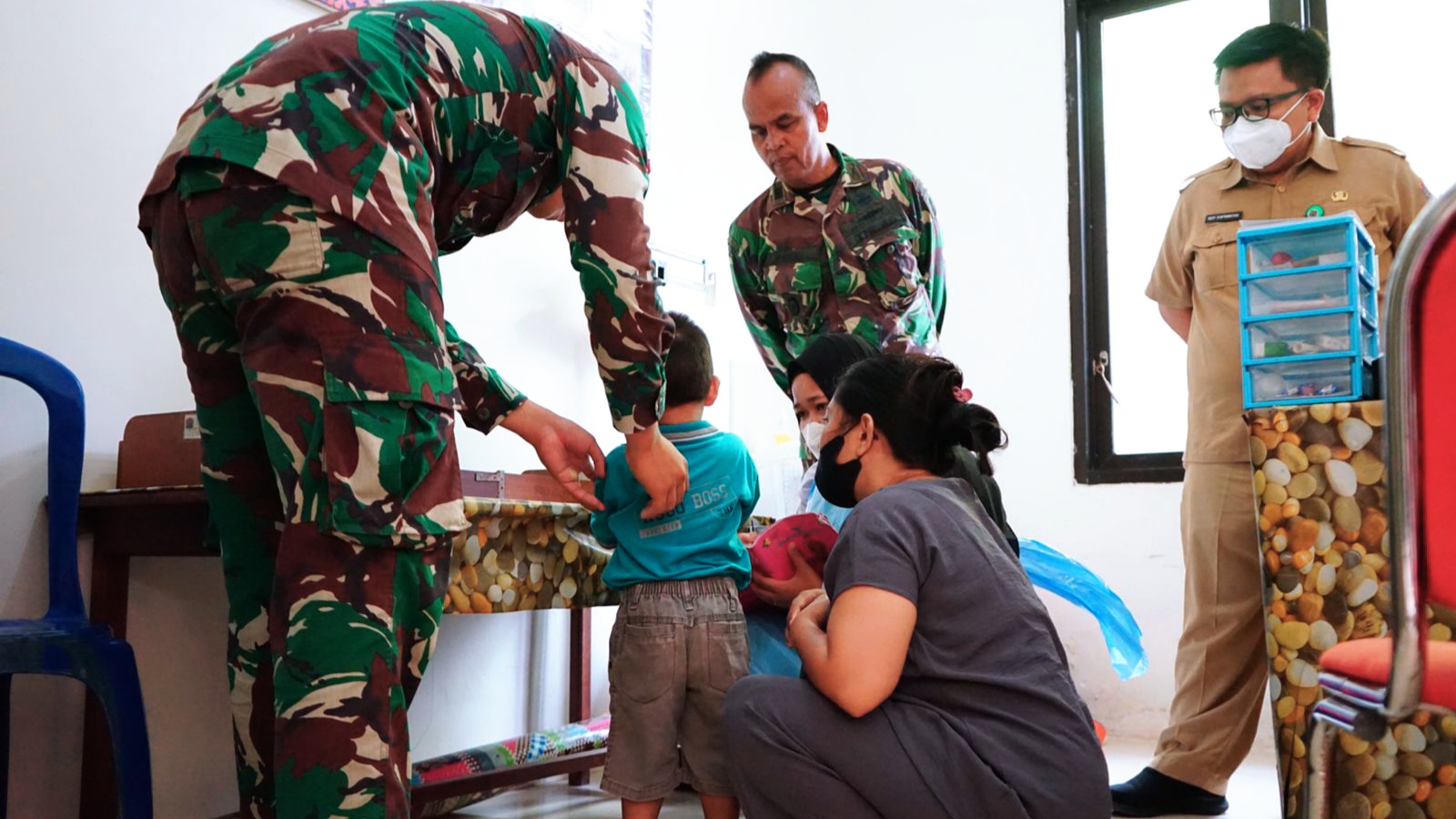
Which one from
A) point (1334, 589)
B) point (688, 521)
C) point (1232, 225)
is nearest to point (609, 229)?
point (688, 521)

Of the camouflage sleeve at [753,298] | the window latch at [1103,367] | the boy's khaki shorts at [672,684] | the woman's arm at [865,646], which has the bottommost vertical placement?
the boy's khaki shorts at [672,684]

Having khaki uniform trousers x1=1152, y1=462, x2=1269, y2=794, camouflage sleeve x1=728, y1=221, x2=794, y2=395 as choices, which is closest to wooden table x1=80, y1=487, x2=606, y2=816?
camouflage sleeve x1=728, y1=221, x2=794, y2=395

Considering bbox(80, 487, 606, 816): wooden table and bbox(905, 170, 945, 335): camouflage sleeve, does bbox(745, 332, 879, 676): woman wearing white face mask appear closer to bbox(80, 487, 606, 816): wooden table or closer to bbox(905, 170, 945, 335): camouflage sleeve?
bbox(905, 170, 945, 335): camouflage sleeve

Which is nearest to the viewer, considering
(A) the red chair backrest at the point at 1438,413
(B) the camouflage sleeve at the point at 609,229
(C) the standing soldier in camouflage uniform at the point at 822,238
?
(A) the red chair backrest at the point at 1438,413

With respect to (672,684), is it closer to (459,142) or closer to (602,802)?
(602,802)

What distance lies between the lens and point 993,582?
146cm

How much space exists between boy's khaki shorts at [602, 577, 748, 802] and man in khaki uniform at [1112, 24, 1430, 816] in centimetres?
91

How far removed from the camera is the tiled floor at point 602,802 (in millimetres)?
2342

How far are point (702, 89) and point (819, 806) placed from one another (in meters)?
2.83

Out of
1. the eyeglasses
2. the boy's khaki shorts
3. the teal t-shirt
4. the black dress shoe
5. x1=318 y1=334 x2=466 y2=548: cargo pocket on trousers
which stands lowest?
the black dress shoe

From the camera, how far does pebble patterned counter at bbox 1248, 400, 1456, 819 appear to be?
1.59m

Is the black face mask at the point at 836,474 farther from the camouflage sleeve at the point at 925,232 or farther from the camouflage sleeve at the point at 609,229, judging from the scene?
the camouflage sleeve at the point at 925,232

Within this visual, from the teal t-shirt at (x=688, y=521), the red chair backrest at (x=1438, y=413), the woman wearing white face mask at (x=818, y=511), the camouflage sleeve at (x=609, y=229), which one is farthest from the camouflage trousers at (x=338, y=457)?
the woman wearing white face mask at (x=818, y=511)

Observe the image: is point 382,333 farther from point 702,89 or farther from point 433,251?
point 702,89
